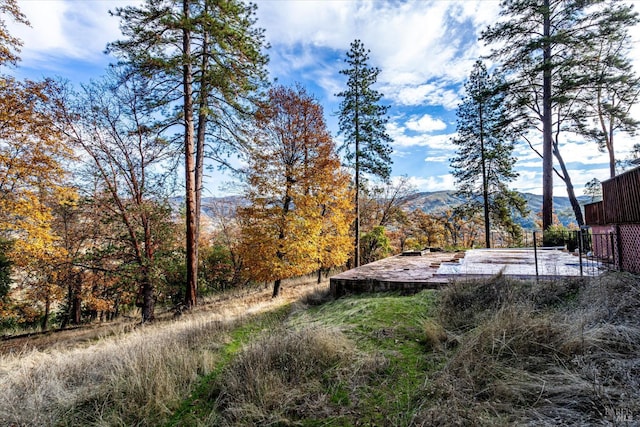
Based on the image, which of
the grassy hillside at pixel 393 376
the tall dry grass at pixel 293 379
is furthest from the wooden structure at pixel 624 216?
the tall dry grass at pixel 293 379

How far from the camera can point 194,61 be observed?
8.53 m

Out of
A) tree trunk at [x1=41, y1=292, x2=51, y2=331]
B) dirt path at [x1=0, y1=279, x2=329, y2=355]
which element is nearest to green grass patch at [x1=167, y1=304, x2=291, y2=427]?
dirt path at [x1=0, y1=279, x2=329, y2=355]

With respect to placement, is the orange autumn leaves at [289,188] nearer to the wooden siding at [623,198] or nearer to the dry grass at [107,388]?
the dry grass at [107,388]

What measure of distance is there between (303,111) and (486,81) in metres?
14.0

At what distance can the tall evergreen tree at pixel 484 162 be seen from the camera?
1812cm

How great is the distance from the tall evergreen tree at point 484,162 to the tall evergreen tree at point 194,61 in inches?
575

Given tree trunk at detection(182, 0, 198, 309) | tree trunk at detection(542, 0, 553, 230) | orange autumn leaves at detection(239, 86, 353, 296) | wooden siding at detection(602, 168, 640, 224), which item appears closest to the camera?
wooden siding at detection(602, 168, 640, 224)

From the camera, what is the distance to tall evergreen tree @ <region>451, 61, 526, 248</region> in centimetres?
1812

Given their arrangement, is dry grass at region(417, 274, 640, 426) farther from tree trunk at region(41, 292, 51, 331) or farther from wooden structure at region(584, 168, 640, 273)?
tree trunk at region(41, 292, 51, 331)

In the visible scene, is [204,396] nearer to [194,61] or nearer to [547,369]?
[547,369]

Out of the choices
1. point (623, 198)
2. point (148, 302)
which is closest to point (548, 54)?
point (623, 198)

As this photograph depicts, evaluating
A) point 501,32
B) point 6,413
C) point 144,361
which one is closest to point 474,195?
point 501,32

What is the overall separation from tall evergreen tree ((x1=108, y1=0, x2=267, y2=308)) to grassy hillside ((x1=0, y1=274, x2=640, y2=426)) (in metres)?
5.86

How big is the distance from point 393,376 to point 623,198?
21.6 ft
